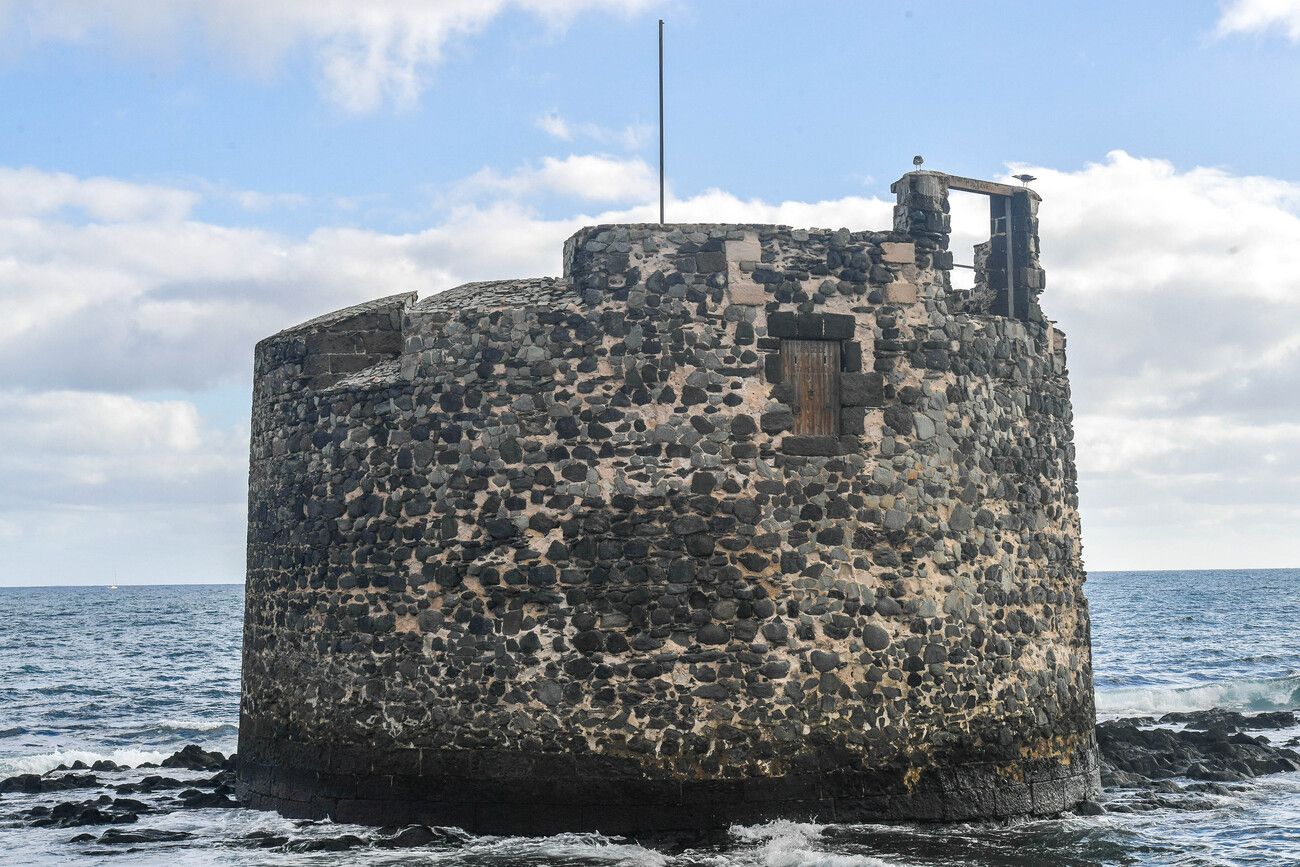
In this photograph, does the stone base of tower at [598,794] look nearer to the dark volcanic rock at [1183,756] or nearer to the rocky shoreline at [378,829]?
the rocky shoreline at [378,829]

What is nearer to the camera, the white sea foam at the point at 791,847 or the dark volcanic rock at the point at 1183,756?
the white sea foam at the point at 791,847

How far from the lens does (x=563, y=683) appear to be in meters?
11.8

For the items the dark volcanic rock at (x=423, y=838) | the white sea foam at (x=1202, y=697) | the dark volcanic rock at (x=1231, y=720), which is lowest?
the white sea foam at (x=1202, y=697)

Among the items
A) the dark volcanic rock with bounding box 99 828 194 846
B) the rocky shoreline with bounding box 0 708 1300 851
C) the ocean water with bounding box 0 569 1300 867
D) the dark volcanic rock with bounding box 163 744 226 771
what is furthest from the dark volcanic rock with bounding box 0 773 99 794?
the dark volcanic rock with bounding box 99 828 194 846

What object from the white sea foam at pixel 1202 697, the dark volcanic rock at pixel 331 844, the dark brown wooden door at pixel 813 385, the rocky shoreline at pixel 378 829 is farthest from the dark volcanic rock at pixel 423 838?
the white sea foam at pixel 1202 697

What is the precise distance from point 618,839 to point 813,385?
14.1ft

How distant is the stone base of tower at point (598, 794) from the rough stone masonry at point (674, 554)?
0.03m

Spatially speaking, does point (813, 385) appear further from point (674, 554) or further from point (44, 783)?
point (44, 783)

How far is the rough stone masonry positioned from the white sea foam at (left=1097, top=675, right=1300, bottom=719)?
50.5 feet

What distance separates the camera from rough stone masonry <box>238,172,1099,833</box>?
11.8 meters

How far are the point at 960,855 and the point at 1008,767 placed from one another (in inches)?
65.4

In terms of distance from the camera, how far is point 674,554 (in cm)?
1190

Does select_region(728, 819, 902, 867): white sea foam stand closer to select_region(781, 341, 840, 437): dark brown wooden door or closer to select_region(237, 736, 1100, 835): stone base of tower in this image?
select_region(237, 736, 1100, 835): stone base of tower

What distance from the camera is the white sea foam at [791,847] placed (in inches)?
428
